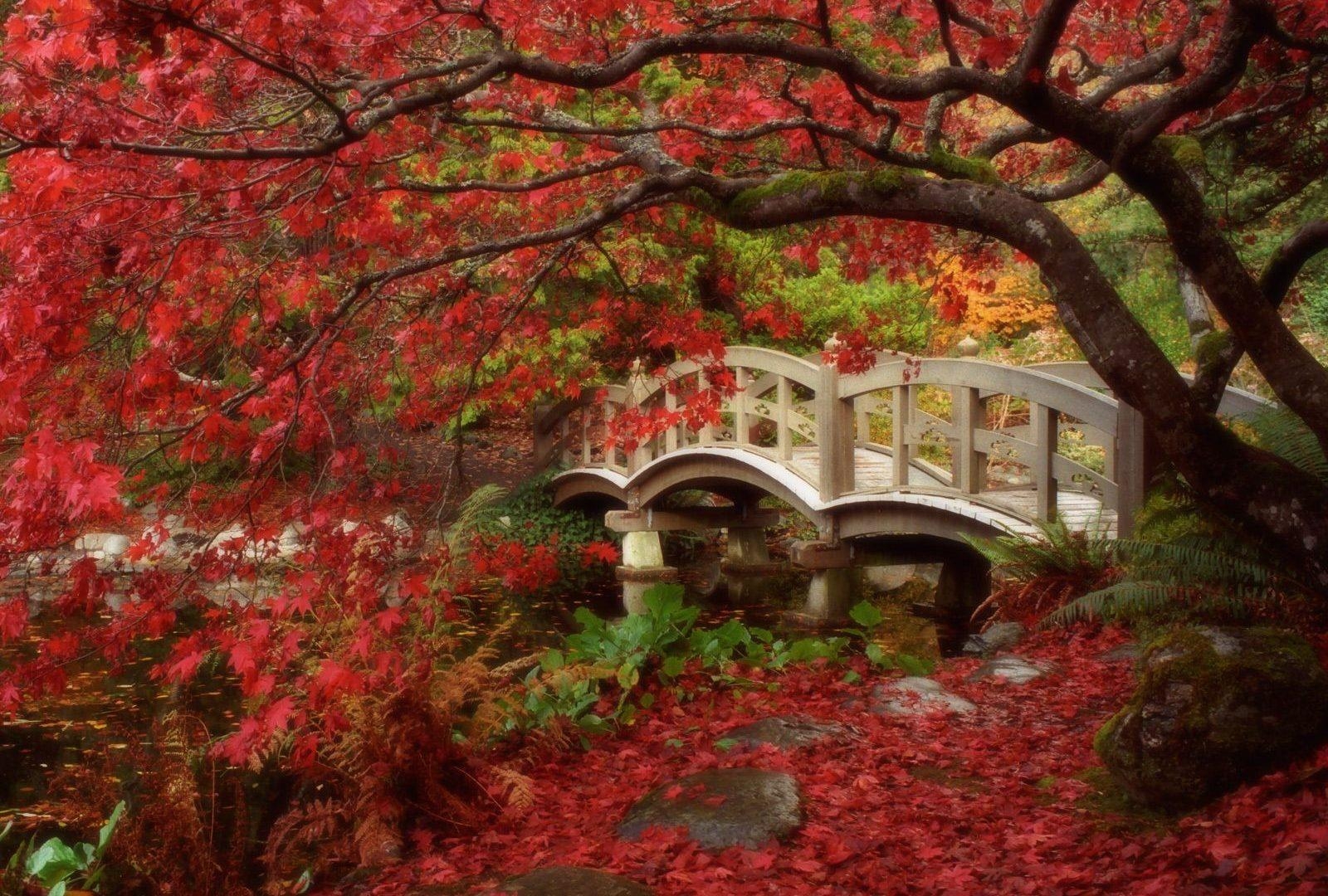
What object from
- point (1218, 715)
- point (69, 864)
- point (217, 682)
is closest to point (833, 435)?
point (217, 682)

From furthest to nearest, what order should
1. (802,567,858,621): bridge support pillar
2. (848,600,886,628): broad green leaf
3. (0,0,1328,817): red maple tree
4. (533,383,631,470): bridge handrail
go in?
(533,383,631,470): bridge handrail
(802,567,858,621): bridge support pillar
(848,600,886,628): broad green leaf
(0,0,1328,817): red maple tree

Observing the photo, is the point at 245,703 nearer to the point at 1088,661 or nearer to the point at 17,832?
the point at 17,832

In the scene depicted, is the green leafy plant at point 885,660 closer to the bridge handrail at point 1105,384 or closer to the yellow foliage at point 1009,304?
the bridge handrail at point 1105,384

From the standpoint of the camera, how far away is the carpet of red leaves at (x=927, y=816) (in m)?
3.52

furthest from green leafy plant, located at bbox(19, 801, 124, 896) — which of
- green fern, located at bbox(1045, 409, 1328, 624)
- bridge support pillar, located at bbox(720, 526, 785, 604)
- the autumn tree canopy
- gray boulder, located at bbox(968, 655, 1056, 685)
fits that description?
bridge support pillar, located at bbox(720, 526, 785, 604)

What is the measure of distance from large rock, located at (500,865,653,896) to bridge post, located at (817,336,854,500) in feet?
23.5

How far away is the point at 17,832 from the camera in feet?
20.1

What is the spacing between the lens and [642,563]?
567 inches

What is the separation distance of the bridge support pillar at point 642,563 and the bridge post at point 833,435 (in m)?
3.77

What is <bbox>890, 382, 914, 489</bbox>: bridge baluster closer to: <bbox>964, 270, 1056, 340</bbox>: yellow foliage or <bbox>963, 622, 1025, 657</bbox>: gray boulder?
<bbox>963, 622, 1025, 657</bbox>: gray boulder

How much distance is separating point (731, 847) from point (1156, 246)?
43.1 ft

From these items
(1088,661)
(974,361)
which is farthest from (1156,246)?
Result: (1088,661)

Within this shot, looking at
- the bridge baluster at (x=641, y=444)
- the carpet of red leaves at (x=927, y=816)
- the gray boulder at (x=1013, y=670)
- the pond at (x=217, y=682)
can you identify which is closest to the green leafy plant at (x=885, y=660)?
the carpet of red leaves at (x=927, y=816)

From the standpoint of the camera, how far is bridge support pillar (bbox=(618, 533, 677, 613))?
14.2 metres
